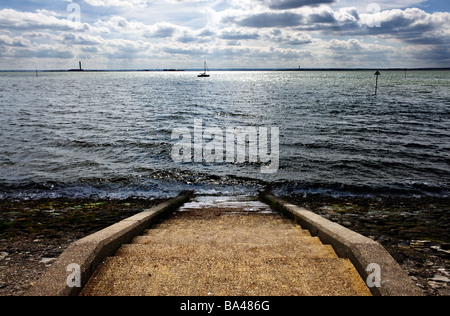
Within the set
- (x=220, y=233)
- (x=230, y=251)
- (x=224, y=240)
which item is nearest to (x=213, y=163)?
(x=220, y=233)

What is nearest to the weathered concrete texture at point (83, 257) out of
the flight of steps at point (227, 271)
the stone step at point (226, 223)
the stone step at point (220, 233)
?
the flight of steps at point (227, 271)

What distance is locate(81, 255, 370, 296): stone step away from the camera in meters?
2.84

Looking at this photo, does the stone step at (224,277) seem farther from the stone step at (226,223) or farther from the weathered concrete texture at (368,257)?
the stone step at (226,223)

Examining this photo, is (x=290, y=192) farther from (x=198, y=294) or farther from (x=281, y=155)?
(x=198, y=294)

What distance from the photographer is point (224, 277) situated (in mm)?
3037

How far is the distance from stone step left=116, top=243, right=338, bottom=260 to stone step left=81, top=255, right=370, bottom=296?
12.1 inches

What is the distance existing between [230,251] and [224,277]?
2.29ft

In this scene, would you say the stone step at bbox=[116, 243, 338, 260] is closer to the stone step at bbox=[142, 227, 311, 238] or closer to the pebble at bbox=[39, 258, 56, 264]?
the stone step at bbox=[142, 227, 311, 238]

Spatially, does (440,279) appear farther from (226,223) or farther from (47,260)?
(47,260)

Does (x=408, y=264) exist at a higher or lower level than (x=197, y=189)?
higher

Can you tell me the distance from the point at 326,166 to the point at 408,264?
8.62 meters

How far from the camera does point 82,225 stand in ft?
21.7
